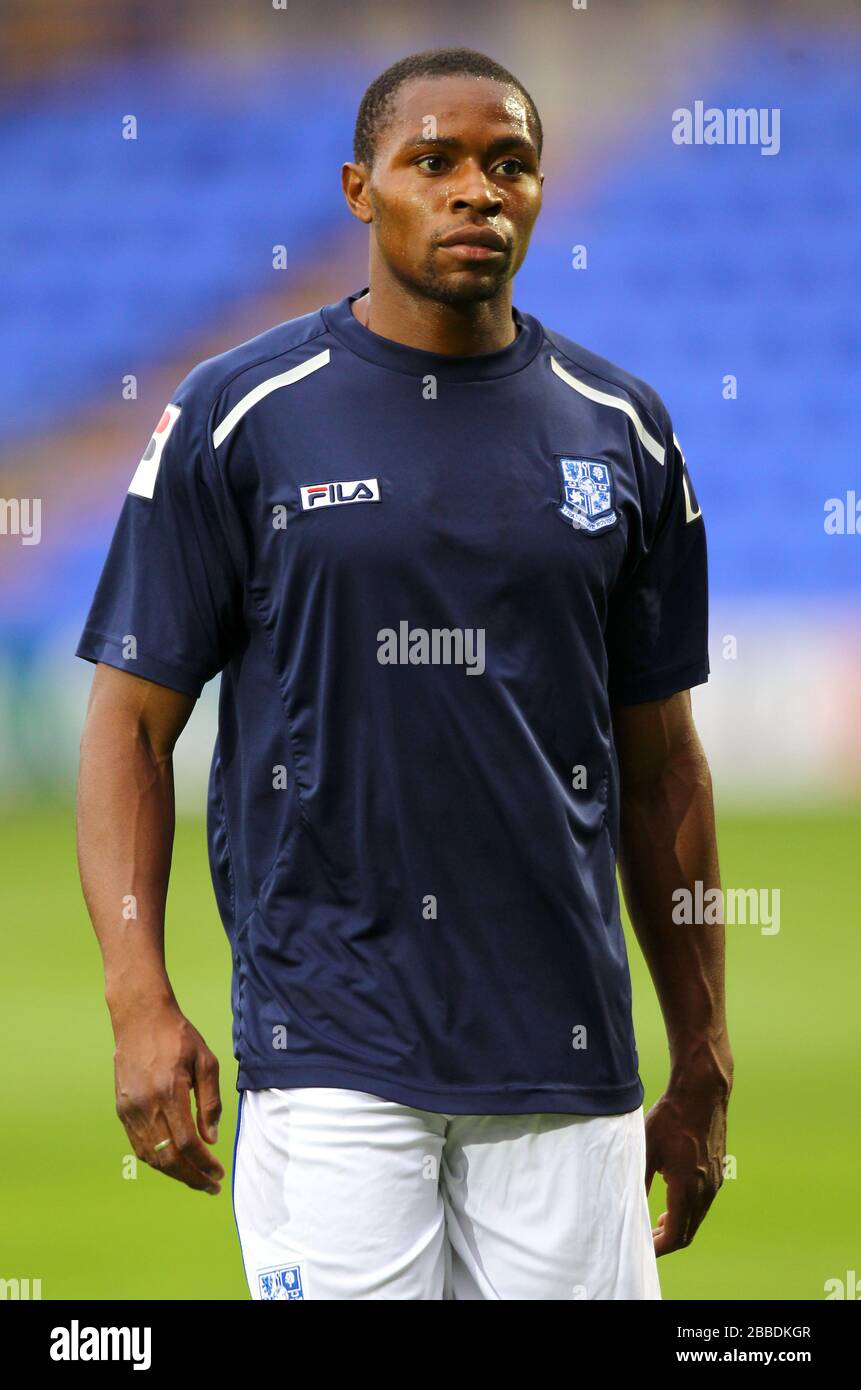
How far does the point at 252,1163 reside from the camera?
2.22 m

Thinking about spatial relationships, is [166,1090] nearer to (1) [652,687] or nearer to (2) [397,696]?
(2) [397,696]

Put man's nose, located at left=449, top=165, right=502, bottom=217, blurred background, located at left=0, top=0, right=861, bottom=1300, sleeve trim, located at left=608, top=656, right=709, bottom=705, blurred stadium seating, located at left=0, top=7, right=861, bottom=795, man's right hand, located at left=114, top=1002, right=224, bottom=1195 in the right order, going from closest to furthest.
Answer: man's right hand, located at left=114, top=1002, right=224, bottom=1195 < man's nose, located at left=449, top=165, right=502, bottom=217 < sleeve trim, located at left=608, top=656, right=709, bottom=705 < blurred background, located at left=0, top=0, right=861, bottom=1300 < blurred stadium seating, located at left=0, top=7, right=861, bottom=795

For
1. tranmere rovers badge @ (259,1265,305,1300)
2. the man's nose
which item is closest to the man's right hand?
tranmere rovers badge @ (259,1265,305,1300)

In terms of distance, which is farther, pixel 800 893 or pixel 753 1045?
pixel 800 893

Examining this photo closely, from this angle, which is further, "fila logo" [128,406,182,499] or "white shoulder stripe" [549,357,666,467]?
"white shoulder stripe" [549,357,666,467]

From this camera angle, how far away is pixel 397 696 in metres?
2.18

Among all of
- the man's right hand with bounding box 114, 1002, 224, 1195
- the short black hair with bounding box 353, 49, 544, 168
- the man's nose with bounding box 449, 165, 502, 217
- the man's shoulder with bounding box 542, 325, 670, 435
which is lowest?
the man's right hand with bounding box 114, 1002, 224, 1195

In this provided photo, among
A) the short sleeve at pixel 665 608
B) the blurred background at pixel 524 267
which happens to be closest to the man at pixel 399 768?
the short sleeve at pixel 665 608

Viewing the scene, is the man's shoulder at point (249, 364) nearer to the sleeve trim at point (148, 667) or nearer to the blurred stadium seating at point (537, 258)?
the sleeve trim at point (148, 667)

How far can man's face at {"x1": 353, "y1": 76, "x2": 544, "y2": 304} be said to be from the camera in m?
2.24

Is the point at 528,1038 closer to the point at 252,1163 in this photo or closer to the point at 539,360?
the point at 252,1163

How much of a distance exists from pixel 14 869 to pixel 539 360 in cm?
860

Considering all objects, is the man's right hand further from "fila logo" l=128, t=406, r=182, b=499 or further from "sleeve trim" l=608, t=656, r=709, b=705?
"sleeve trim" l=608, t=656, r=709, b=705
